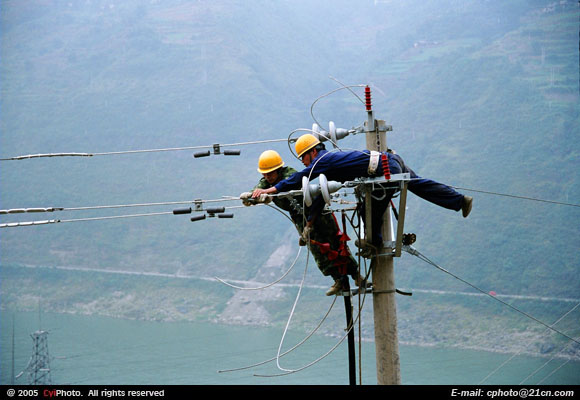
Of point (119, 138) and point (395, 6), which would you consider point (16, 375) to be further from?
point (395, 6)

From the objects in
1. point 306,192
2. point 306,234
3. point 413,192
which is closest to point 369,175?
point 413,192

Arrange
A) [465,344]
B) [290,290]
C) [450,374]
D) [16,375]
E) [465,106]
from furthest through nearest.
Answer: [465,106] → [290,290] → [16,375] → [465,344] → [450,374]

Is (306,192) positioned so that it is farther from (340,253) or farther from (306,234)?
(340,253)

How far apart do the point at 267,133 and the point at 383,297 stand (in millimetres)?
104878

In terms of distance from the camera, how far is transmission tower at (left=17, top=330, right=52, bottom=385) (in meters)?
72.1

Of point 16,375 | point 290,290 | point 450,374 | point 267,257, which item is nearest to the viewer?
point 450,374

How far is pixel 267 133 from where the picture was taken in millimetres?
112562

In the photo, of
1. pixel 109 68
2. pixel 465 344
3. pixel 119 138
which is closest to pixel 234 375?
pixel 465 344

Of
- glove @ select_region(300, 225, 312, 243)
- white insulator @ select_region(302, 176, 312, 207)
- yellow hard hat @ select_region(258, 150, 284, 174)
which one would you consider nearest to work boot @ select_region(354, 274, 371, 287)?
glove @ select_region(300, 225, 312, 243)

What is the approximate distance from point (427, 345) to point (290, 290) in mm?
16031

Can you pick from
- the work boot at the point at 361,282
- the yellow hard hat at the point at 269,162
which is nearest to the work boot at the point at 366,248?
the work boot at the point at 361,282

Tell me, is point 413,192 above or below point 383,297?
above

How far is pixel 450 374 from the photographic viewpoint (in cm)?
6178

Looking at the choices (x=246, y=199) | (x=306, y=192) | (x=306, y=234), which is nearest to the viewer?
(x=306, y=192)
